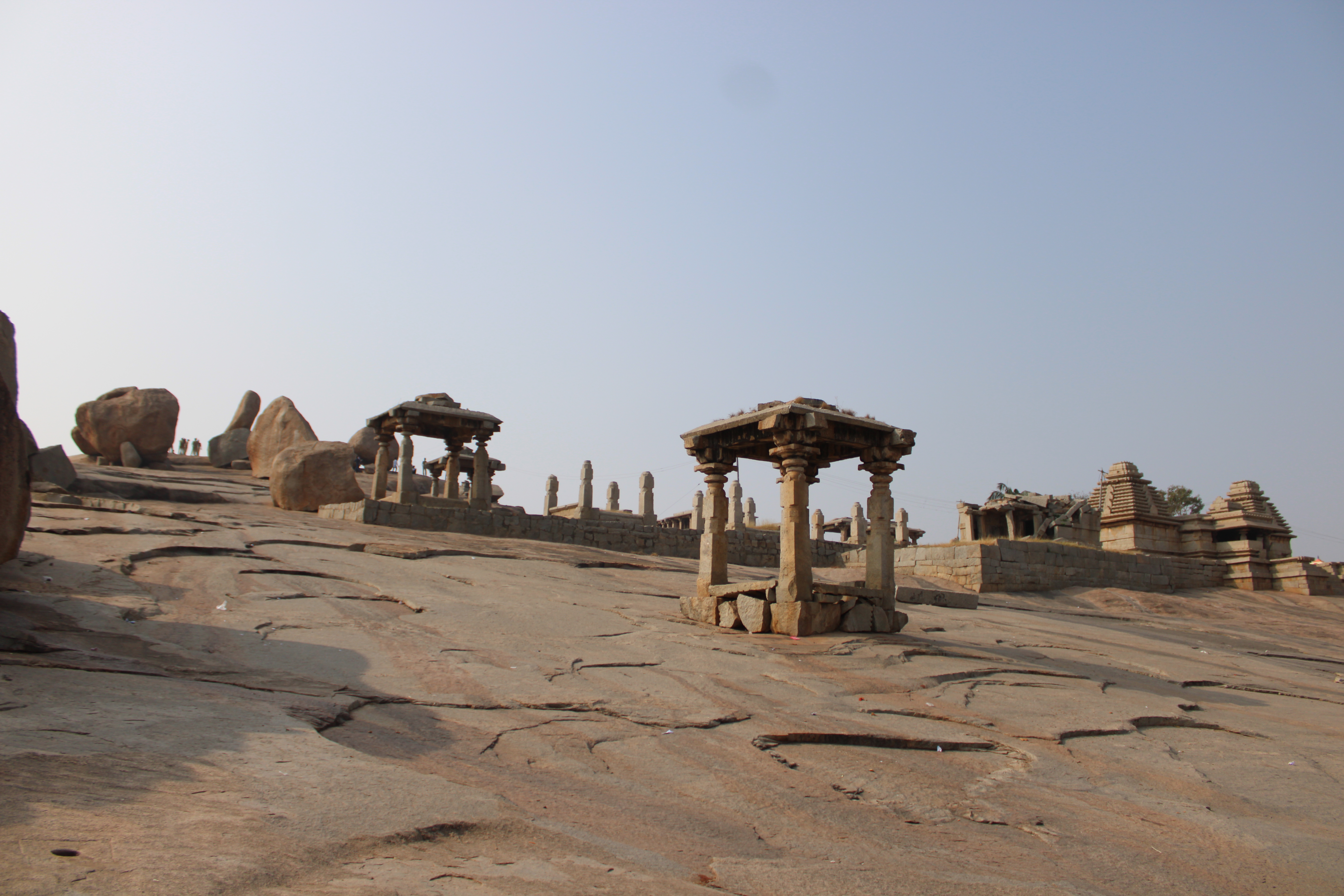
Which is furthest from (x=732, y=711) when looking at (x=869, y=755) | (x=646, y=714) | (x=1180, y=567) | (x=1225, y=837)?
(x=1180, y=567)

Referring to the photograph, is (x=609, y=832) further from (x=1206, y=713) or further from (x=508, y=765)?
(x=1206, y=713)

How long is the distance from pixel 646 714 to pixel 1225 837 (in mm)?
3509

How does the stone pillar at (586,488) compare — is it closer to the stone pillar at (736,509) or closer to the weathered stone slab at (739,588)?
the stone pillar at (736,509)

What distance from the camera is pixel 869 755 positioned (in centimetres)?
564

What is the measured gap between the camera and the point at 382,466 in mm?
20344

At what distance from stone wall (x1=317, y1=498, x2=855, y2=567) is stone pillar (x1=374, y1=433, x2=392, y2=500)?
3.79 ft

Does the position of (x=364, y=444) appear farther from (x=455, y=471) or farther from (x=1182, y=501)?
(x=1182, y=501)

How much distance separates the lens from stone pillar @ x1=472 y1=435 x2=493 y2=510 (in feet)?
65.6

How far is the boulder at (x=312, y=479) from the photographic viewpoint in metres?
19.6

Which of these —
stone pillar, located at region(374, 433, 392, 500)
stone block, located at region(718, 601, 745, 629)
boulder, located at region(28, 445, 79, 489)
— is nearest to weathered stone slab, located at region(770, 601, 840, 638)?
stone block, located at region(718, 601, 745, 629)

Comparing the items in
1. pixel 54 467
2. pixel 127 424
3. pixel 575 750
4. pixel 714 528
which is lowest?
pixel 575 750

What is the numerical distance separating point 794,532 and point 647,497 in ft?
66.8

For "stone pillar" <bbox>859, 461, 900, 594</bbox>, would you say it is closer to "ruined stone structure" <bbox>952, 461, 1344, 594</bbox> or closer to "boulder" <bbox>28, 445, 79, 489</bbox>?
"ruined stone structure" <bbox>952, 461, 1344, 594</bbox>

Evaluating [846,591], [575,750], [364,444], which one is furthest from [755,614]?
[364,444]
